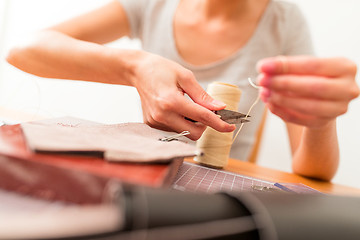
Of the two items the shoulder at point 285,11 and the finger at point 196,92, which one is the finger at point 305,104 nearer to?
the finger at point 196,92

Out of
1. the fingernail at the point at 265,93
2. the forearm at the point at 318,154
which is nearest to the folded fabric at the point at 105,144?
the fingernail at the point at 265,93

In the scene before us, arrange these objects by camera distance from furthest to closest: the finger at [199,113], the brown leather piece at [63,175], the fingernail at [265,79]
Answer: the finger at [199,113]
the fingernail at [265,79]
the brown leather piece at [63,175]

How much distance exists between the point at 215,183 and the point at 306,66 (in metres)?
0.22

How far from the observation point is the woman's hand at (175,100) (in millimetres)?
459

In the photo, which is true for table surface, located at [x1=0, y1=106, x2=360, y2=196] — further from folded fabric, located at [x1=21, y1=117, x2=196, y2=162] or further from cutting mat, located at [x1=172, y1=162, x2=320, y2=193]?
folded fabric, located at [x1=21, y1=117, x2=196, y2=162]

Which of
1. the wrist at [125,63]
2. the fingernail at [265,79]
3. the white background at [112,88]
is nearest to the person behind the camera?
the fingernail at [265,79]

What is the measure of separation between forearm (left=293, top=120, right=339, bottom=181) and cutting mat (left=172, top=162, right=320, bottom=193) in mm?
179

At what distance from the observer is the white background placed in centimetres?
131

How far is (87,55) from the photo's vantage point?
2.08 feet

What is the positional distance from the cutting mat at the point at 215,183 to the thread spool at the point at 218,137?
Result: 0.02 meters

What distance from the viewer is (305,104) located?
0.32 meters

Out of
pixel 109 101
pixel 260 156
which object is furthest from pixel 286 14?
pixel 109 101

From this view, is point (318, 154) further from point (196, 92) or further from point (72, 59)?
point (72, 59)

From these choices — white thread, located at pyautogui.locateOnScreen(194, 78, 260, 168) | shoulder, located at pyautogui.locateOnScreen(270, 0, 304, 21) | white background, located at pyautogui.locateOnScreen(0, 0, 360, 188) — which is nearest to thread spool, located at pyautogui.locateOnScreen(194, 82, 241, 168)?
white thread, located at pyautogui.locateOnScreen(194, 78, 260, 168)
